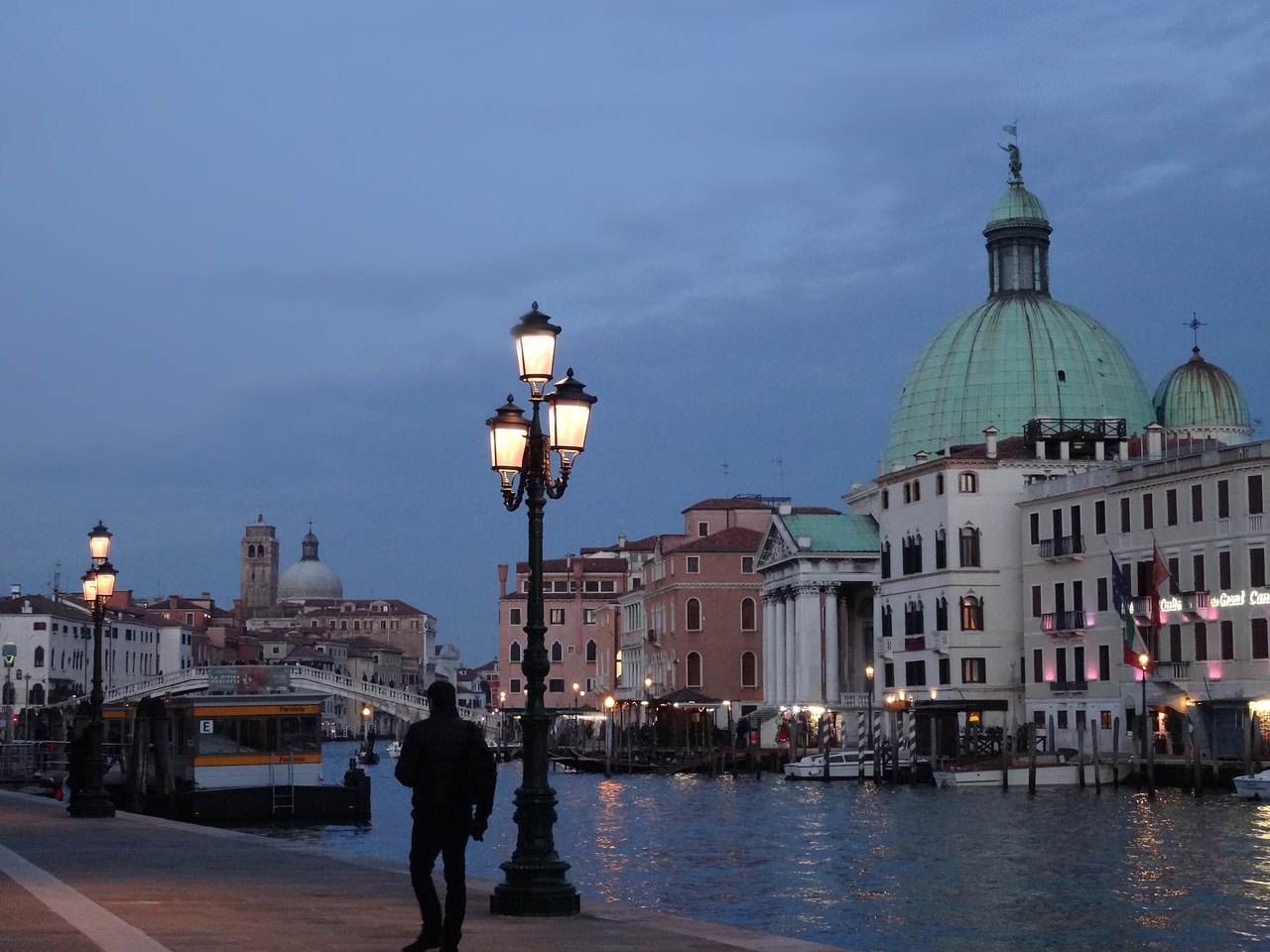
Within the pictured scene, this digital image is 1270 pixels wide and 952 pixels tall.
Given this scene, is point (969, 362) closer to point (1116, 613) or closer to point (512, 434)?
point (1116, 613)

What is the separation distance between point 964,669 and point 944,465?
6616 mm

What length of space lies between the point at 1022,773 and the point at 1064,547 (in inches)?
395

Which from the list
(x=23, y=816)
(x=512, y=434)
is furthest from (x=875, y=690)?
(x=512, y=434)

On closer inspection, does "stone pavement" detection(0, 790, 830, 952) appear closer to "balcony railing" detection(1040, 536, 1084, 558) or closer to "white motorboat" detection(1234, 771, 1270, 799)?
"white motorboat" detection(1234, 771, 1270, 799)

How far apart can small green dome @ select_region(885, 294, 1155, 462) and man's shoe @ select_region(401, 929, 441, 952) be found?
209ft

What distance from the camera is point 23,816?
2695cm

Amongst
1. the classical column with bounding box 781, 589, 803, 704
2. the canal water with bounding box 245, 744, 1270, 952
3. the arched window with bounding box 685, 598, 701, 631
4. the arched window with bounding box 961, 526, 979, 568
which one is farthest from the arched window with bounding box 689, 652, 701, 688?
the canal water with bounding box 245, 744, 1270, 952

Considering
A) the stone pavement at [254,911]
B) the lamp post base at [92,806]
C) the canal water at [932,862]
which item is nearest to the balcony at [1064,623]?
the canal water at [932,862]

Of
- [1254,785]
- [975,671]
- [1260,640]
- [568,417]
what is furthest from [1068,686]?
[568,417]

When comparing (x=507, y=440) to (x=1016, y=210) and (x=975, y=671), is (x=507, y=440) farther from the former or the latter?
(x=1016, y=210)

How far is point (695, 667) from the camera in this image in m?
91.2

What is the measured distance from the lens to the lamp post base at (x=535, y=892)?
45.7 feet

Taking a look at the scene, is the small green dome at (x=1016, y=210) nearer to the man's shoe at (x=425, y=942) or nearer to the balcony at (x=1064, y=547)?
the balcony at (x=1064, y=547)

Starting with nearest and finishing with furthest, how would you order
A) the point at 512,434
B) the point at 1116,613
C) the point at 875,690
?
1. the point at 512,434
2. the point at 1116,613
3. the point at 875,690
